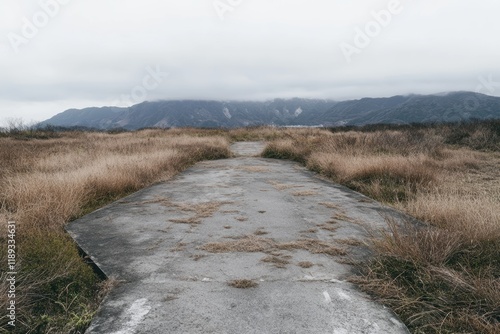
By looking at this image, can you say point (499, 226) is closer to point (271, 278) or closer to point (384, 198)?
point (271, 278)

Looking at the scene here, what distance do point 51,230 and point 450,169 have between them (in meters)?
9.97

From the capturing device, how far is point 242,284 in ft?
9.20

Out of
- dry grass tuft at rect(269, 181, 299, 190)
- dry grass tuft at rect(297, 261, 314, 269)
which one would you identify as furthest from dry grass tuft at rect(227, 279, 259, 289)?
dry grass tuft at rect(269, 181, 299, 190)

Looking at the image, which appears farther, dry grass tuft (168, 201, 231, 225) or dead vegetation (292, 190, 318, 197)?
dead vegetation (292, 190, 318, 197)

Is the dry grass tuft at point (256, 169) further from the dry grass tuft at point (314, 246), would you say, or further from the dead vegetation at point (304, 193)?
the dry grass tuft at point (314, 246)

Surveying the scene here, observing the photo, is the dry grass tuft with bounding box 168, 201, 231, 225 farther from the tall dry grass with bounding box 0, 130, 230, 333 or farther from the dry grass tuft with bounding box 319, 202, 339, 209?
the dry grass tuft with bounding box 319, 202, 339, 209

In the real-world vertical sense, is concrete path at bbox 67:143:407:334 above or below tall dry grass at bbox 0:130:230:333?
below

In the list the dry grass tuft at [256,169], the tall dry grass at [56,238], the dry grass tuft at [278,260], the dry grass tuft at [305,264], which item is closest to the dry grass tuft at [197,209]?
the tall dry grass at [56,238]

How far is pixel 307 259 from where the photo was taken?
11.0ft

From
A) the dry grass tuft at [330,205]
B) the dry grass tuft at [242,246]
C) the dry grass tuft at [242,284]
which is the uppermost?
the dry grass tuft at [242,284]

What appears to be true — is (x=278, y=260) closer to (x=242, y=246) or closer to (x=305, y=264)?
(x=305, y=264)

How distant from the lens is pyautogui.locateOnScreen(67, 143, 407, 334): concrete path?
2.32m

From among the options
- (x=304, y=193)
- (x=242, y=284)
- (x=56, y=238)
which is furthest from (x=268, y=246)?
(x=304, y=193)

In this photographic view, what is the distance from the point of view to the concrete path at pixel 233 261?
232 centimetres
